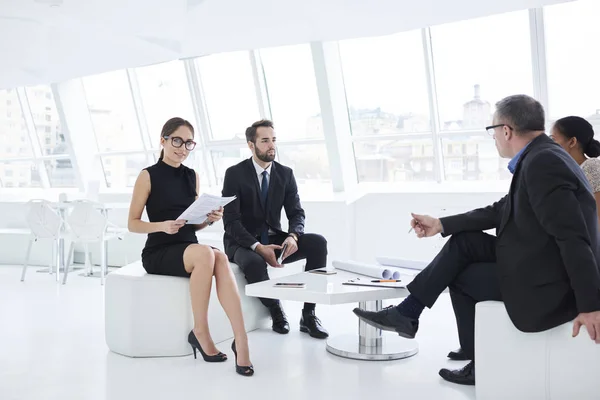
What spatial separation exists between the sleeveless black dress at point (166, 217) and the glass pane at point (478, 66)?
150 inches

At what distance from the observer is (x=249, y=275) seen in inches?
146

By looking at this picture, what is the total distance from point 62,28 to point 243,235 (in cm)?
312

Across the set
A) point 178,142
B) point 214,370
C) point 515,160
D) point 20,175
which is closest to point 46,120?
point 20,175

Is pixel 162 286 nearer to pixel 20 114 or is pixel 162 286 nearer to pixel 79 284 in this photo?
pixel 79 284

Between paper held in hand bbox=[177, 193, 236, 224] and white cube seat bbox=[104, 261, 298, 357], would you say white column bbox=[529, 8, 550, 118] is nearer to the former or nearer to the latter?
paper held in hand bbox=[177, 193, 236, 224]

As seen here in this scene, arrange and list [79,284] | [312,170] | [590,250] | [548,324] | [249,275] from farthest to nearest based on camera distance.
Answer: [312,170] < [79,284] < [249,275] < [548,324] < [590,250]

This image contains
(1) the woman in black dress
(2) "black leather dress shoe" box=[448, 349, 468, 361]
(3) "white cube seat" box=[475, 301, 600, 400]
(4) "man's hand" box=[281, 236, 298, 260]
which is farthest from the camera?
(4) "man's hand" box=[281, 236, 298, 260]

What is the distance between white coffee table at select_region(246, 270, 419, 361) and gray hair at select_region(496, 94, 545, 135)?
0.99 metres

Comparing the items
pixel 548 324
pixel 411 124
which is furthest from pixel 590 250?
pixel 411 124

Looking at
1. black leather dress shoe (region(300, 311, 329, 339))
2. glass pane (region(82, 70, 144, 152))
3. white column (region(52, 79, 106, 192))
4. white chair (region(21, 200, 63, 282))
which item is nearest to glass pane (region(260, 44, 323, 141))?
glass pane (region(82, 70, 144, 152))

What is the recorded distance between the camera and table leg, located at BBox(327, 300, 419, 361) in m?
3.33

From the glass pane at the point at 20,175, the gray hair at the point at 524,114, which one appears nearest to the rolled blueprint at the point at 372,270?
the gray hair at the point at 524,114

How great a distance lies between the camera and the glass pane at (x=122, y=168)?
900 cm

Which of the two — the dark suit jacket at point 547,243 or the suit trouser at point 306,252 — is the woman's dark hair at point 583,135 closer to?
the dark suit jacket at point 547,243
